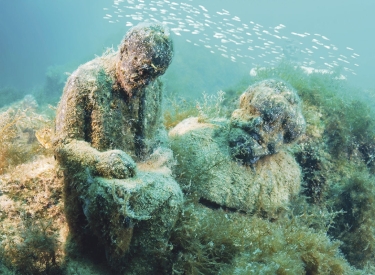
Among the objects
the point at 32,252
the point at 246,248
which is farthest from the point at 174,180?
the point at 32,252

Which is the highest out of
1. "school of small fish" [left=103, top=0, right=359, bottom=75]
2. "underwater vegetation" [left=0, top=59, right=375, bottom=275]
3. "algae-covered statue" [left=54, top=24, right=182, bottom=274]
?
"algae-covered statue" [left=54, top=24, right=182, bottom=274]

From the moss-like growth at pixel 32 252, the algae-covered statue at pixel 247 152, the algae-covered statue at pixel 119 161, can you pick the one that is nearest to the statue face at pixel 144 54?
the algae-covered statue at pixel 119 161

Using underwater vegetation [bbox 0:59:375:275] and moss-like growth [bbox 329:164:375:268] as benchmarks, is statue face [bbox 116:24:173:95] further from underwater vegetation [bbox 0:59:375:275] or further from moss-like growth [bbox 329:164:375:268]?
moss-like growth [bbox 329:164:375:268]

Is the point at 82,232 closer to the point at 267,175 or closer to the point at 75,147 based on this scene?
the point at 75,147

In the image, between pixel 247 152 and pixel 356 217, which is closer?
pixel 247 152

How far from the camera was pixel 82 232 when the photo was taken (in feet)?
7.70

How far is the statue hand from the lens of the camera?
6.84 ft

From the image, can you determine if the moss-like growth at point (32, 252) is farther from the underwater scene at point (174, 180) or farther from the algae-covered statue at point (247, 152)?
the algae-covered statue at point (247, 152)

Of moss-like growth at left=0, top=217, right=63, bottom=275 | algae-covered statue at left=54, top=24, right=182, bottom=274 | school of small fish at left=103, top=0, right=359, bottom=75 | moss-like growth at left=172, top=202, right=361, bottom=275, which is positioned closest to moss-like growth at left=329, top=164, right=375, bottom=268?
moss-like growth at left=172, top=202, right=361, bottom=275

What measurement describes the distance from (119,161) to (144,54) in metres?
0.96

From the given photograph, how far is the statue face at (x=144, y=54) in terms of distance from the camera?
90.0 inches

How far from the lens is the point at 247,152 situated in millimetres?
3547

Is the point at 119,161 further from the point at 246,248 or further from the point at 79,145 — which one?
the point at 246,248

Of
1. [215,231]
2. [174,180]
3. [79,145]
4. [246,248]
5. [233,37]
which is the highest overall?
[79,145]
